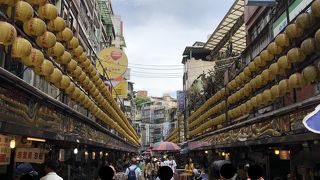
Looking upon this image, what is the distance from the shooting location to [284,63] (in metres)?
12.6

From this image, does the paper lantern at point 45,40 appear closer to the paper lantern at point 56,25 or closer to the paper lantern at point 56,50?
the paper lantern at point 56,50

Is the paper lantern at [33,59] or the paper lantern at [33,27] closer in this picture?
the paper lantern at [33,59]

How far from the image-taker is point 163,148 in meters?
35.2

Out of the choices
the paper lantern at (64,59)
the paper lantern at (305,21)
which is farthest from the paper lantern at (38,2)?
the paper lantern at (305,21)

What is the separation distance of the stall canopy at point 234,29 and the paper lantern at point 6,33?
23.0 m

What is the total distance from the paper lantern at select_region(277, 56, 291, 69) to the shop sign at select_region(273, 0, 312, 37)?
4.32 m

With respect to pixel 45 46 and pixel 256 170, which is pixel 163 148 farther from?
pixel 256 170

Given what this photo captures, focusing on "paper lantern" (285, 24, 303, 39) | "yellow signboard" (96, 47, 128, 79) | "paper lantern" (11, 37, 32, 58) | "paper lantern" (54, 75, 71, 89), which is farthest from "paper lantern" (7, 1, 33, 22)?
"yellow signboard" (96, 47, 128, 79)

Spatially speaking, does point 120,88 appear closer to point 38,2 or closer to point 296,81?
point 296,81

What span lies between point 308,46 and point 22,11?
24.2ft

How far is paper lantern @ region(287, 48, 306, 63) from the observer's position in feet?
38.8

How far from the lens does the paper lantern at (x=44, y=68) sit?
31.5ft

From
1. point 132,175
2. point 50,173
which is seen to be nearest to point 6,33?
Result: point 50,173

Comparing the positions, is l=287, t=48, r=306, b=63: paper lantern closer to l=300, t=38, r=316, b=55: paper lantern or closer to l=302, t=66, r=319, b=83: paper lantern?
l=300, t=38, r=316, b=55: paper lantern
